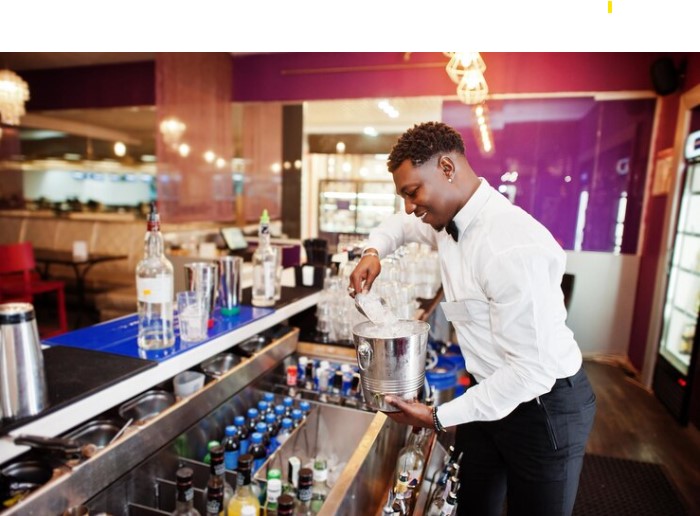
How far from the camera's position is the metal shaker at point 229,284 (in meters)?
1.71

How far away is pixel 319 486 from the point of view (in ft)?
4.53

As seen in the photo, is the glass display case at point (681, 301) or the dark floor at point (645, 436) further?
the glass display case at point (681, 301)

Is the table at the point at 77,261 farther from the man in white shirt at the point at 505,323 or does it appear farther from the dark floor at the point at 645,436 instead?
the dark floor at the point at 645,436

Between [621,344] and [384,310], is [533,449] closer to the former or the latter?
[384,310]

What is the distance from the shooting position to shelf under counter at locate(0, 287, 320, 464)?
0.86m

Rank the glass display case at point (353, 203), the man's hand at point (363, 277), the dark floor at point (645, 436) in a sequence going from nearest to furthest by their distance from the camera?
the man's hand at point (363, 277), the dark floor at point (645, 436), the glass display case at point (353, 203)

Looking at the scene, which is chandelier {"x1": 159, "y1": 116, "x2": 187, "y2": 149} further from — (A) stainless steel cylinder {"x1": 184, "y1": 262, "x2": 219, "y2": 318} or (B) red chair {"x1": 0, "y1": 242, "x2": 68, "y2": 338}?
(A) stainless steel cylinder {"x1": 184, "y1": 262, "x2": 219, "y2": 318}

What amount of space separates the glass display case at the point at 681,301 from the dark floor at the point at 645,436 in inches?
6.5

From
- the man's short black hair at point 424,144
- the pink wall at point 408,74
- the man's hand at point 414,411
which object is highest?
the pink wall at point 408,74

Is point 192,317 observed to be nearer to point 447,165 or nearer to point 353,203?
point 447,165

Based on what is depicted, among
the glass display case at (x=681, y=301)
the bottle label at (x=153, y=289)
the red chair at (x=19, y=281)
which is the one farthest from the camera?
the red chair at (x=19, y=281)

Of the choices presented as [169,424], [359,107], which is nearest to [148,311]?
[169,424]

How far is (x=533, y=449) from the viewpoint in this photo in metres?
1.24

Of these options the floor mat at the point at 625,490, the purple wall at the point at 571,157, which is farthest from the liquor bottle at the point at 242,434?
the purple wall at the point at 571,157
